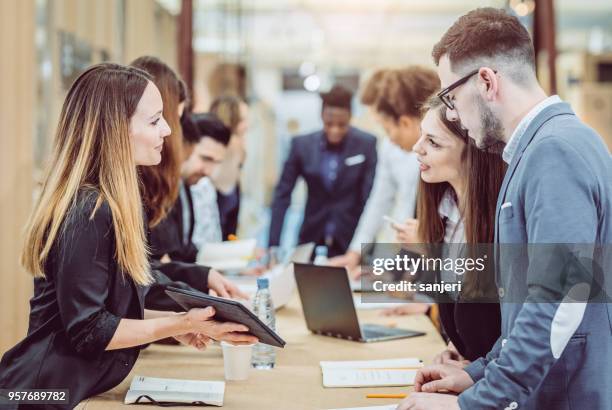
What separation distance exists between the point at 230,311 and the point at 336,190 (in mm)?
3046

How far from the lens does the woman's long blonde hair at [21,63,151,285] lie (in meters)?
1.76

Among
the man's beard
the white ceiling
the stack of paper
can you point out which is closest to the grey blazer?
the man's beard

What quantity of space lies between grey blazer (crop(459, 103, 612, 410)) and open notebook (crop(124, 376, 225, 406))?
702 mm

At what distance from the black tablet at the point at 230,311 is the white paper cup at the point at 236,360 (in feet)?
0.80

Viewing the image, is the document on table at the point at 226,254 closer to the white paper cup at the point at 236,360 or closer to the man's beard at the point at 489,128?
the white paper cup at the point at 236,360

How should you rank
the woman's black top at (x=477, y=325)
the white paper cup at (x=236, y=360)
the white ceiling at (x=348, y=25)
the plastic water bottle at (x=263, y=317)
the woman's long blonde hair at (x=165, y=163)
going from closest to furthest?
the woman's black top at (x=477, y=325) → the white paper cup at (x=236, y=360) → the plastic water bottle at (x=263, y=317) → the woman's long blonde hair at (x=165, y=163) → the white ceiling at (x=348, y=25)

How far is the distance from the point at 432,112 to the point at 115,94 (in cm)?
90

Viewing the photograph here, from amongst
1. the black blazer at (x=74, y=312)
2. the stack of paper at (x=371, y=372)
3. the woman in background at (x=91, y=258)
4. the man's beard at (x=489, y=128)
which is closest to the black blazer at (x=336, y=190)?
the stack of paper at (x=371, y=372)

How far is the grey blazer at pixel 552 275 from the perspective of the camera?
Result: 53.0 inches

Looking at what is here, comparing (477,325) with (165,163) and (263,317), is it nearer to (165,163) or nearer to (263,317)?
(263,317)

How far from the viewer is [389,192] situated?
14.1 feet

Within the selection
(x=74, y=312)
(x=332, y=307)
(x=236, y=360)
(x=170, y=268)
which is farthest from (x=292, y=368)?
(x=74, y=312)

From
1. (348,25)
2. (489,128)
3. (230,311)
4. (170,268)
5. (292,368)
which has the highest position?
(348,25)

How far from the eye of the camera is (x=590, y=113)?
6.80 meters
